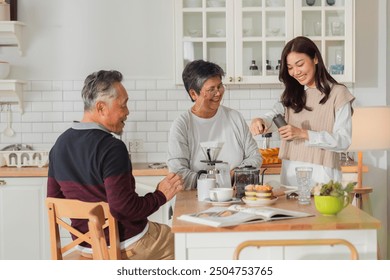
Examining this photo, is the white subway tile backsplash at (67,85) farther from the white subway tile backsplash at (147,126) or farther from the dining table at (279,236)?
the dining table at (279,236)

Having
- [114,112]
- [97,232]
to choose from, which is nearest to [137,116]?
[114,112]

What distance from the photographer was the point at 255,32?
5.04 metres

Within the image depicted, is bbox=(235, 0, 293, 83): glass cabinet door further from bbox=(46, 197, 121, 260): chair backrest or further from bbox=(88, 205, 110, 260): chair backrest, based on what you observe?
bbox=(88, 205, 110, 260): chair backrest

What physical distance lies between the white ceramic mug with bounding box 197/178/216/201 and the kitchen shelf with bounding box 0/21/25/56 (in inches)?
98.8

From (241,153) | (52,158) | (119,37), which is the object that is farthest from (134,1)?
(52,158)

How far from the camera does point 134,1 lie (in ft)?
17.2

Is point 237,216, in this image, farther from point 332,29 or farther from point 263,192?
point 332,29

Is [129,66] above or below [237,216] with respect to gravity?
above

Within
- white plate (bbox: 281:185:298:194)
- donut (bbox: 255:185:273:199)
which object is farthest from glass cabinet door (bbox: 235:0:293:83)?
donut (bbox: 255:185:273:199)

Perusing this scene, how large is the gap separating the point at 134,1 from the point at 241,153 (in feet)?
6.44

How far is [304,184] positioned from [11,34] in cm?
293

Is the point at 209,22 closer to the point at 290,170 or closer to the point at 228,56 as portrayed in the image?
the point at 228,56
